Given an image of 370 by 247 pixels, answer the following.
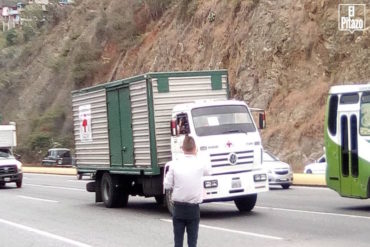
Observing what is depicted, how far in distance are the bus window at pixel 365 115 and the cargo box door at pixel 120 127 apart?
5924mm

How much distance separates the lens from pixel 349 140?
17.5m

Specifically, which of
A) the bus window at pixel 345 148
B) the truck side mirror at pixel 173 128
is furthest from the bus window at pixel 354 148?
the truck side mirror at pixel 173 128

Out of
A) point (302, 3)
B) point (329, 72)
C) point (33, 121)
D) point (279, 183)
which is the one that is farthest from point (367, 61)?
point (33, 121)

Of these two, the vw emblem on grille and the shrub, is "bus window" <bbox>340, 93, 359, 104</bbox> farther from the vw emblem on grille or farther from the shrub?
the shrub

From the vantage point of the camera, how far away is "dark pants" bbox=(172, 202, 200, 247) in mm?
9453

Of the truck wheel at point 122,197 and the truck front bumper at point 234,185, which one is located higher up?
the truck front bumper at point 234,185

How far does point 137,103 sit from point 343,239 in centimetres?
762

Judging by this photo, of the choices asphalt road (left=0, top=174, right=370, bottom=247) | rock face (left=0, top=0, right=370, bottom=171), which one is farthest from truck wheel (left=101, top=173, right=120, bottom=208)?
rock face (left=0, top=0, right=370, bottom=171)

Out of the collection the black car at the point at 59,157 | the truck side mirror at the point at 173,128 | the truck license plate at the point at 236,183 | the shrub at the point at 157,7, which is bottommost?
the black car at the point at 59,157

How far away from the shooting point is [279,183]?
2655 centimetres

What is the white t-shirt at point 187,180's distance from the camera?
944 centimetres

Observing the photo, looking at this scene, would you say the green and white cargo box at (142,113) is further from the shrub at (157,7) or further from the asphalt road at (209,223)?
the shrub at (157,7)

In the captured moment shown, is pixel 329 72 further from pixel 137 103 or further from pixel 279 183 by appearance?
pixel 137 103

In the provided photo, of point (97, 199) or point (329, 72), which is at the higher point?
point (329, 72)
